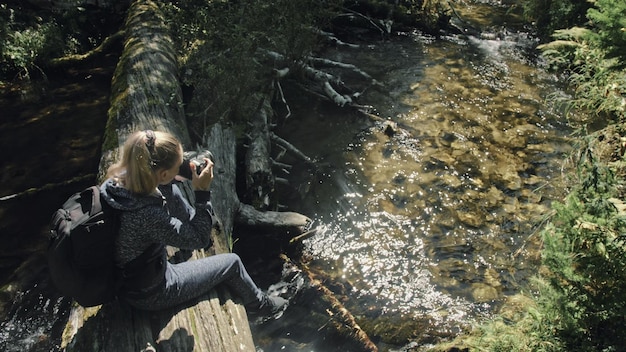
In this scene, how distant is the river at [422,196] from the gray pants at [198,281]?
1.27 m

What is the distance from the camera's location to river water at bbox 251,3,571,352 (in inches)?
240

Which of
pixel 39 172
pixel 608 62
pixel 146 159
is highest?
pixel 608 62

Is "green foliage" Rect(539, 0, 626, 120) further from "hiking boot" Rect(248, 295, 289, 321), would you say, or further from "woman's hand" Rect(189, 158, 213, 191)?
"woman's hand" Rect(189, 158, 213, 191)

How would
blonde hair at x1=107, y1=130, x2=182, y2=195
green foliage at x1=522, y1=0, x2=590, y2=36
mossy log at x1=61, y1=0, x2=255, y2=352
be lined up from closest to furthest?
blonde hair at x1=107, y1=130, x2=182, y2=195 → mossy log at x1=61, y1=0, x2=255, y2=352 → green foliage at x1=522, y1=0, x2=590, y2=36

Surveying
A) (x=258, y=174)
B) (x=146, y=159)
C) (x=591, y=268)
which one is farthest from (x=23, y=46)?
(x=591, y=268)

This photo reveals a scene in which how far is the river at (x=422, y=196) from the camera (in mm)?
5766

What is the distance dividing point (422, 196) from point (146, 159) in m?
5.49

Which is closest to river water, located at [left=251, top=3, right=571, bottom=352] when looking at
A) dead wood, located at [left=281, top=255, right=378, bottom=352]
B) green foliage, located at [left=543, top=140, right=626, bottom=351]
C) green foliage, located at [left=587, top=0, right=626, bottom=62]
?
dead wood, located at [left=281, top=255, right=378, bottom=352]

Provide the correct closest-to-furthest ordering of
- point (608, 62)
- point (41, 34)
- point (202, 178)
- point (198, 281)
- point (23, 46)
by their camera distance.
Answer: point (202, 178) → point (198, 281) → point (608, 62) → point (23, 46) → point (41, 34)

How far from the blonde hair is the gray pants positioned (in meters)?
0.98

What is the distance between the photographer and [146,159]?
3.25 metres

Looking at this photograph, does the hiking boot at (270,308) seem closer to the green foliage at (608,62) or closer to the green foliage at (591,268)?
the green foliage at (591,268)

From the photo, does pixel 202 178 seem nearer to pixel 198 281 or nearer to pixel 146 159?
pixel 146 159

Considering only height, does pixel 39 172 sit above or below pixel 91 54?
below
